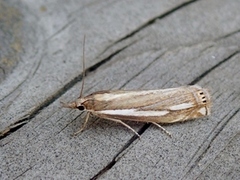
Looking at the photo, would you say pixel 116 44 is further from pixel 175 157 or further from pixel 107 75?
pixel 175 157

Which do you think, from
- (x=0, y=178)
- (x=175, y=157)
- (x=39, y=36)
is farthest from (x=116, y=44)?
(x=0, y=178)

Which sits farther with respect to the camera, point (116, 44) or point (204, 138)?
point (116, 44)

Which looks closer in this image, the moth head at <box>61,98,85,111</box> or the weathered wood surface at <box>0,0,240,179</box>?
the weathered wood surface at <box>0,0,240,179</box>

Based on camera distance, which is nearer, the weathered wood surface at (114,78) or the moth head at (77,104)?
the weathered wood surface at (114,78)

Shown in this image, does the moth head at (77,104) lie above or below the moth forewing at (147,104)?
above

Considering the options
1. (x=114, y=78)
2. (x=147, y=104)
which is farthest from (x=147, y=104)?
(x=114, y=78)
